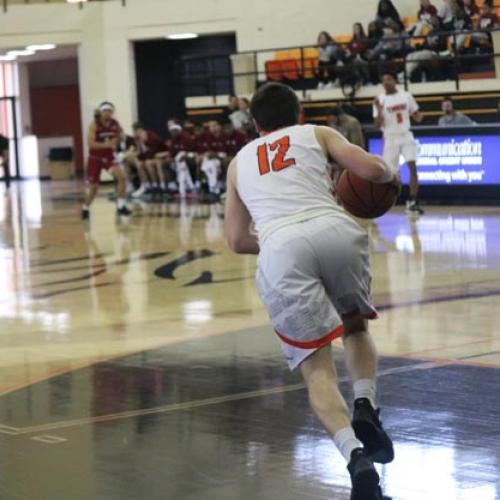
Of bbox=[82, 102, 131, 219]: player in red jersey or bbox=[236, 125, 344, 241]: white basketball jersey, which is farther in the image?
bbox=[82, 102, 131, 219]: player in red jersey

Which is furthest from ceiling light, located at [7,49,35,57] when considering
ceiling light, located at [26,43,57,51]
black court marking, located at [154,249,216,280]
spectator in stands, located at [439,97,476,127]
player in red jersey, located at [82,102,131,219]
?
black court marking, located at [154,249,216,280]

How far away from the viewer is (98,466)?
5.95 metres

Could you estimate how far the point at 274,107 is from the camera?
5.64 metres

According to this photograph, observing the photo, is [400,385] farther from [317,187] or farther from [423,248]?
[423,248]

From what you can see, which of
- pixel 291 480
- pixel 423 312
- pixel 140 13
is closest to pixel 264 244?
pixel 291 480

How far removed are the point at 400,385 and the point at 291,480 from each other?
6.70 feet

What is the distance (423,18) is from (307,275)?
22.2 meters

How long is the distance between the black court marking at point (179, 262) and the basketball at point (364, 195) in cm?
721

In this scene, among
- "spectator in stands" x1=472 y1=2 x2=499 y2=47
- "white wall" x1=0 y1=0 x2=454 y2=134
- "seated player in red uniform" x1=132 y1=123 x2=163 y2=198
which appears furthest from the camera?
"white wall" x1=0 y1=0 x2=454 y2=134


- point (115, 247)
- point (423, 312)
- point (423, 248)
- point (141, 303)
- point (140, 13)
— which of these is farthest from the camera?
point (140, 13)

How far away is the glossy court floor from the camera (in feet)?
18.6

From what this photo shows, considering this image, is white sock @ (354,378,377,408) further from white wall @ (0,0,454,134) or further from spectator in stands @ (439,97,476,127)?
white wall @ (0,0,454,134)

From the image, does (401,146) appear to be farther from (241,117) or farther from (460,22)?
(241,117)

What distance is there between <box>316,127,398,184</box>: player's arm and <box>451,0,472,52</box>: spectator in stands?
20487 millimetres
